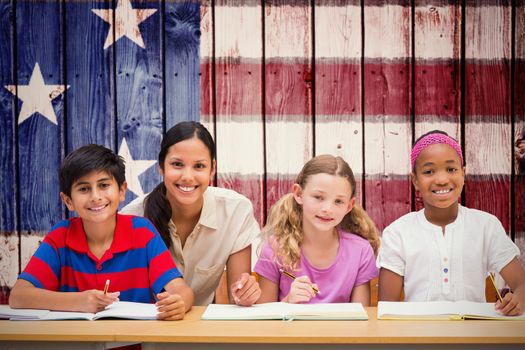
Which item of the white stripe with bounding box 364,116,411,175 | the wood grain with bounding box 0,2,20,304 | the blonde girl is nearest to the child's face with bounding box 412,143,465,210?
the blonde girl

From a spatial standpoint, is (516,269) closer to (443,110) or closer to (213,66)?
(443,110)

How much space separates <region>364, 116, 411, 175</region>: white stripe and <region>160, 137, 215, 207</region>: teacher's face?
3.39 feet

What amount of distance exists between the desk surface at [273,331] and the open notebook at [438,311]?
0.13 ft

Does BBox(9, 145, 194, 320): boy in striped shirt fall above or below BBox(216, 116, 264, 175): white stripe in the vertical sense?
below

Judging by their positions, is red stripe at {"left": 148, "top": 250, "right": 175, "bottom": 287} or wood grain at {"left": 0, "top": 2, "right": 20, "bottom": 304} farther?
wood grain at {"left": 0, "top": 2, "right": 20, "bottom": 304}

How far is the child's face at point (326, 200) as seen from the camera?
2.21 m

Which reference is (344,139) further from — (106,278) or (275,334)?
(275,334)

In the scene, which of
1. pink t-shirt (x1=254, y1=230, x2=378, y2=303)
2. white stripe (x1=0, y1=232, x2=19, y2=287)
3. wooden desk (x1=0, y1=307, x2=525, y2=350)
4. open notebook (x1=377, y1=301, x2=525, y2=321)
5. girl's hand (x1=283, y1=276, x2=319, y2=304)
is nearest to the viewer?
wooden desk (x1=0, y1=307, x2=525, y2=350)

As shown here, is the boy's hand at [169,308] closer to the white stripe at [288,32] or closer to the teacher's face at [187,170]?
the teacher's face at [187,170]

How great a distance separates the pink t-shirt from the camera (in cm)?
226

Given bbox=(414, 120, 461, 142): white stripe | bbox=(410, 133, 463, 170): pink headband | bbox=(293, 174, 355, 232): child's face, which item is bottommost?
bbox=(293, 174, 355, 232): child's face

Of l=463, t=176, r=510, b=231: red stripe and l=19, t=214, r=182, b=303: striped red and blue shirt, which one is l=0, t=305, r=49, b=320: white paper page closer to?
l=19, t=214, r=182, b=303: striped red and blue shirt

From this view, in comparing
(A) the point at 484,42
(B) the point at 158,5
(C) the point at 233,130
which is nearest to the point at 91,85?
(B) the point at 158,5

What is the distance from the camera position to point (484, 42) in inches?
117
